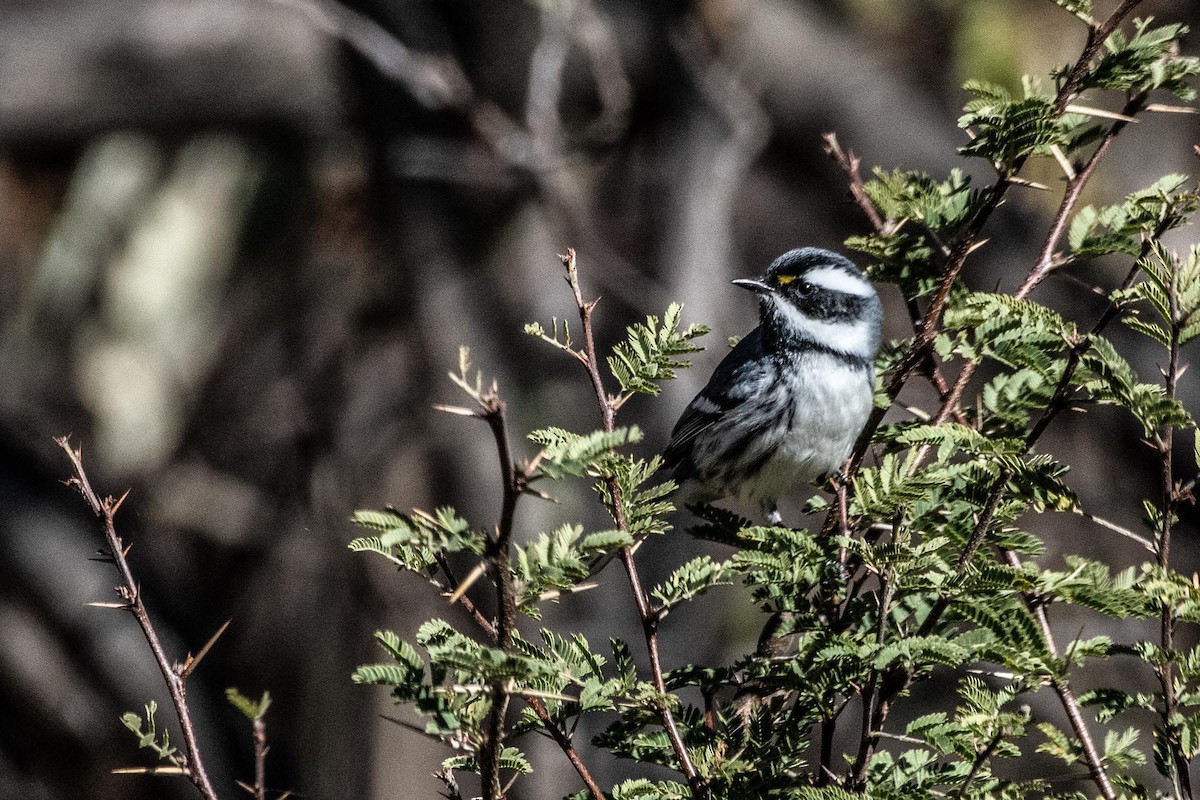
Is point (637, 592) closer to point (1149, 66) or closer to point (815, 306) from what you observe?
point (1149, 66)

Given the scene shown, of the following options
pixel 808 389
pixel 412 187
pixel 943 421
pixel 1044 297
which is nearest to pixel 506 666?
pixel 943 421

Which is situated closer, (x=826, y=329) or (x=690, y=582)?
(x=690, y=582)

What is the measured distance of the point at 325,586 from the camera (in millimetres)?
9500

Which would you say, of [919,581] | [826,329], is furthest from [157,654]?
[826,329]

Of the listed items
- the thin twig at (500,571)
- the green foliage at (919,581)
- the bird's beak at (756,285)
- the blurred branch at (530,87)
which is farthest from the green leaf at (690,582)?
the blurred branch at (530,87)

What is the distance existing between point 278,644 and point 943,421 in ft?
27.4

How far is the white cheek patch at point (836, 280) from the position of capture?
4215mm

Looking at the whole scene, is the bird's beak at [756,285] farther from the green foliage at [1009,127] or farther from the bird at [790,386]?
the green foliage at [1009,127]

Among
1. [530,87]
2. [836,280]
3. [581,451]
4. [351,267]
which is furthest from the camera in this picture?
[351,267]

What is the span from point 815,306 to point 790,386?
11.7 inches

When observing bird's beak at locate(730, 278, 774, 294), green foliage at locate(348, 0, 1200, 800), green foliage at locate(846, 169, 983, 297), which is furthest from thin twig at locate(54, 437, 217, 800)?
bird's beak at locate(730, 278, 774, 294)

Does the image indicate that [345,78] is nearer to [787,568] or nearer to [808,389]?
[808,389]

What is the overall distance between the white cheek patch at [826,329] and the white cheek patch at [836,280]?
0.39 ft

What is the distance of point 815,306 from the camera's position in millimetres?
4332
